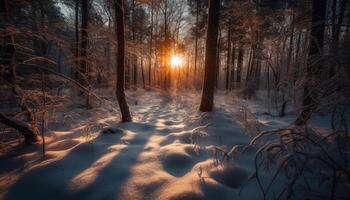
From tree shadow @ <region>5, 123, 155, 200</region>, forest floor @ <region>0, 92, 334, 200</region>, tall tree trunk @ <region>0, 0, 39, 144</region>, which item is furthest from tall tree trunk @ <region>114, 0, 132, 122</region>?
tall tree trunk @ <region>0, 0, 39, 144</region>

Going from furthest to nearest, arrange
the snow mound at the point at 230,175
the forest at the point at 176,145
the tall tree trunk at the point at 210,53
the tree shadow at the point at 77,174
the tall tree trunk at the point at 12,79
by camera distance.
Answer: the tall tree trunk at the point at 210,53
the tall tree trunk at the point at 12,79
the snow mound at the point at 230,175
the tree shadow at the point at 77,174
the forest at the point at 176,145

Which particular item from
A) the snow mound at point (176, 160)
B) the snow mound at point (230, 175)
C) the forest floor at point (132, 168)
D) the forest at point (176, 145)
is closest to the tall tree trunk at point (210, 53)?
the forest at point (176, 145)

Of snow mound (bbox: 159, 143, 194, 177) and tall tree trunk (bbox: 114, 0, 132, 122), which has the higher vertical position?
tall tree trunk (bbox: 114, 0, 132, 122)

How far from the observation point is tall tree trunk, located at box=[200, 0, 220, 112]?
6582 millimetres

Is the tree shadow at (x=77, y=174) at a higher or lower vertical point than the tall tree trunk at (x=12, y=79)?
lower

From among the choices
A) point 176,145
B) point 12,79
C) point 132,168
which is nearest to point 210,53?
point 176,145

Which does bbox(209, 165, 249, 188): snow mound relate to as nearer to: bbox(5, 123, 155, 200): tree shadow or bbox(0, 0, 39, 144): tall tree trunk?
bbox(5, 123, 155, 200): tree shadow

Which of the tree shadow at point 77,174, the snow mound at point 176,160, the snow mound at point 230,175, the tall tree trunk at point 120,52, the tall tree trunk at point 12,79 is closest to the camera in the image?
the tree shadow at point 77,174

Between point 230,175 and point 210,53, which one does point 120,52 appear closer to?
point 210,53

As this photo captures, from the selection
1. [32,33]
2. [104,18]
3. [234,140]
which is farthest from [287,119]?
[104,18]

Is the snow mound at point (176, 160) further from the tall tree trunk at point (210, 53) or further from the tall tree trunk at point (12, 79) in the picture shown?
the tall tree trunk at point (210, 53)

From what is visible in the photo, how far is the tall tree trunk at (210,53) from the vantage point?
21.6ft

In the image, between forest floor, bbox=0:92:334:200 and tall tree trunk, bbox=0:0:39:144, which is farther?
tall tree trunk, bbox=0:0:39:144

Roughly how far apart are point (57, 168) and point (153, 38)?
842 inches
